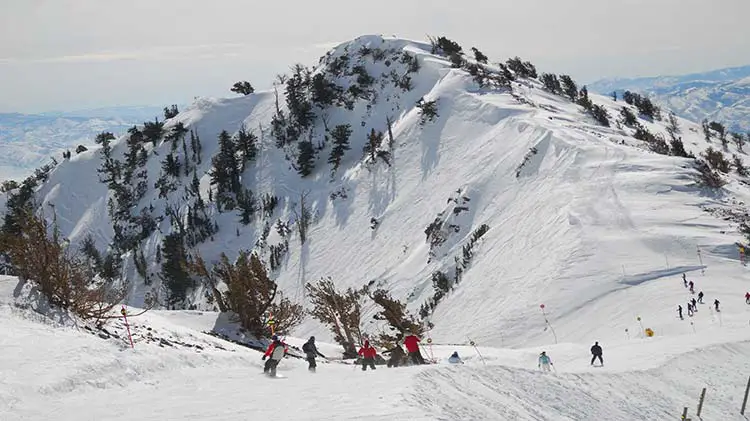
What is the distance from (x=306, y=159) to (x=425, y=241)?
3254 cm

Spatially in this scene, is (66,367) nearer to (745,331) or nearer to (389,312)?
(389,312)

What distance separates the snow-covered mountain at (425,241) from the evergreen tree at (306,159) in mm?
530

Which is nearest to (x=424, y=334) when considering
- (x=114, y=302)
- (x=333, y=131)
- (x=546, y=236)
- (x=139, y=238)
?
(x=546, y=236)

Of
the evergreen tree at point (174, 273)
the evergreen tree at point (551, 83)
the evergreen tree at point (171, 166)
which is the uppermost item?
the evergreen tree at point (551, 83)

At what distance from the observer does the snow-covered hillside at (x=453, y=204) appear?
30.0m

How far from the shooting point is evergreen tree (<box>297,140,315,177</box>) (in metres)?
77.2

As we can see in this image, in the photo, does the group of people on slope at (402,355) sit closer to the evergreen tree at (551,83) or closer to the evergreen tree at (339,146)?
the evergreen tree at (339,146)

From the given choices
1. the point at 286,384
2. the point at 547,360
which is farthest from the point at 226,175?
the point at 286,384

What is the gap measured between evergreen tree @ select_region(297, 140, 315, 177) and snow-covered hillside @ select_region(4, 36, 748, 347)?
33.9 inches

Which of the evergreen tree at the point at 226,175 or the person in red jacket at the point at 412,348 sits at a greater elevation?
the person in red jacket at the point at 412,348

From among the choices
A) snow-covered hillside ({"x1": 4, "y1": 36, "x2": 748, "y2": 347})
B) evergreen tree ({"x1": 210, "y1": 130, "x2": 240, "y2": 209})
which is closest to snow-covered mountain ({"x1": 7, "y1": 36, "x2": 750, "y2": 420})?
snow-covered hillside ({"x1": 4, "y1": 36, "x2": 748, "y2": 347})

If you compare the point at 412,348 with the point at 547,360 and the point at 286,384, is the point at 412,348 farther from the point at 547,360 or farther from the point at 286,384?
the point at 547,360

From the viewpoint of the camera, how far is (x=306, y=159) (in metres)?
77.6

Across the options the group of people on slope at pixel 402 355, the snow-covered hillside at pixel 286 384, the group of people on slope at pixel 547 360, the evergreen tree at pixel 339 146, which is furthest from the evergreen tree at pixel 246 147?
Result: the group of people on slope at pixel 402 355
